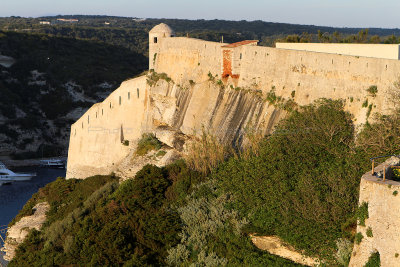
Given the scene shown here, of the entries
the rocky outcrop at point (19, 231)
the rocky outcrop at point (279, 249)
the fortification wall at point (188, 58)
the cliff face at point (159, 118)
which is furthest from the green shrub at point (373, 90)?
the rocky outcrop at point (19, 231)

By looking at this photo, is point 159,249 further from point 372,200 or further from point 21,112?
point 21,112

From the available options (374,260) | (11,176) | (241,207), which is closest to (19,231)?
(241,207)

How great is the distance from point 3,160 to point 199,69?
123 feet

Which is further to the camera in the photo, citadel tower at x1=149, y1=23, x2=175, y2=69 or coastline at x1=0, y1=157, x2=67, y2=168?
coastline at x1=0, y1=157, x2=67, y2=168

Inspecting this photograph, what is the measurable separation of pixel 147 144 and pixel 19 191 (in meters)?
23.9

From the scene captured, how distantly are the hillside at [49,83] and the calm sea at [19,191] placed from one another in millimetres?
6945

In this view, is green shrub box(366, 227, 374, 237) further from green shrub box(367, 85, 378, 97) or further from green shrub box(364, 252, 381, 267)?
green shrub box(367, 85, 378, 97)

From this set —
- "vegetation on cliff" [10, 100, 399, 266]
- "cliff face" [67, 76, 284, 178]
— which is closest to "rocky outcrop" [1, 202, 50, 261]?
"vegetation on cliff" [10, 100, 399, 266]

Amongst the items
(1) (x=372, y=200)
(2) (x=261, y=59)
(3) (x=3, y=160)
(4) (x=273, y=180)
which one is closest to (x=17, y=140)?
(3) (x=3, y=160)

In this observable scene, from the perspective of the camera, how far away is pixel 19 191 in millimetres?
43438

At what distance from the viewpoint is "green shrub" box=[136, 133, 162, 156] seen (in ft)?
73.7

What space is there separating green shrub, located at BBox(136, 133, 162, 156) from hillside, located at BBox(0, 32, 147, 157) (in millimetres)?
35869

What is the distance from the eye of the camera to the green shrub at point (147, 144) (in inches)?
885

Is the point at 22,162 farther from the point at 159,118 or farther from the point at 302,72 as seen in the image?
the point at 302,72
